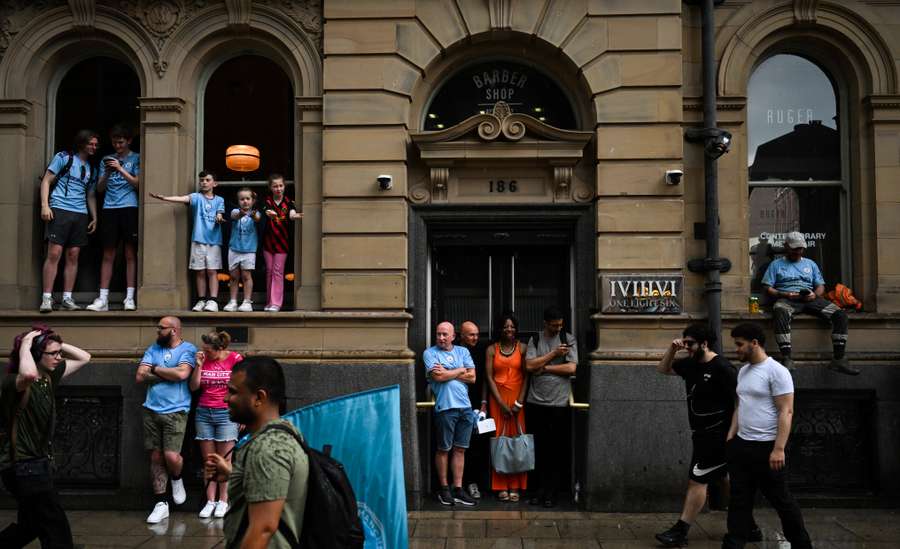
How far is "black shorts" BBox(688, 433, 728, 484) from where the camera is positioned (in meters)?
8.05

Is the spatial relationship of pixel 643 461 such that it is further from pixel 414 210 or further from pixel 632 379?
pixel 414 210

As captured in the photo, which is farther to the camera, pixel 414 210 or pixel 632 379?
pixel 414 210

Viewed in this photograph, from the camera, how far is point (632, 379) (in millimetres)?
10047

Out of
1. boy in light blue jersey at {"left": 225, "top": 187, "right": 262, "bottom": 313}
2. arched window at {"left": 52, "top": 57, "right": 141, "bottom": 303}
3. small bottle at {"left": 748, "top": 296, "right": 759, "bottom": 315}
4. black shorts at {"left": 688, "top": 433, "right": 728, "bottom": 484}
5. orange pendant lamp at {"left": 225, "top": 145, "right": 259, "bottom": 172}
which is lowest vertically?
black shorts at {"left": 688, "top": 433, "right": 728, "bottom": 484}

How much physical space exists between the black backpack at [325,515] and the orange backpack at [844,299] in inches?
333

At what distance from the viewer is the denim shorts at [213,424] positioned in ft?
31.9

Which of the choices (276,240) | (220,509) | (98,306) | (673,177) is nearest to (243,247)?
(276,240)

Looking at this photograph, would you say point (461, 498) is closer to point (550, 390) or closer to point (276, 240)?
point (550, 390)

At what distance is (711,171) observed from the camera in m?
10.4

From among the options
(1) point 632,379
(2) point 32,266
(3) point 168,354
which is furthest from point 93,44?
(1) point 632,379

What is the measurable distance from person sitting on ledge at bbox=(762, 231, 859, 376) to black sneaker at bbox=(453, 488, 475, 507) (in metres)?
4.04

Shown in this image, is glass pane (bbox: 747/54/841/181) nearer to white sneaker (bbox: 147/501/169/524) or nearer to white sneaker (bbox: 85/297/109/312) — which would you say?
white sneaker (bbox: 147/501/169/524)

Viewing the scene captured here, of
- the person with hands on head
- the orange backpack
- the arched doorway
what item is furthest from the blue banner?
the orange backpack

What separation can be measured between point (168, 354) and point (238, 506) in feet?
20.8
